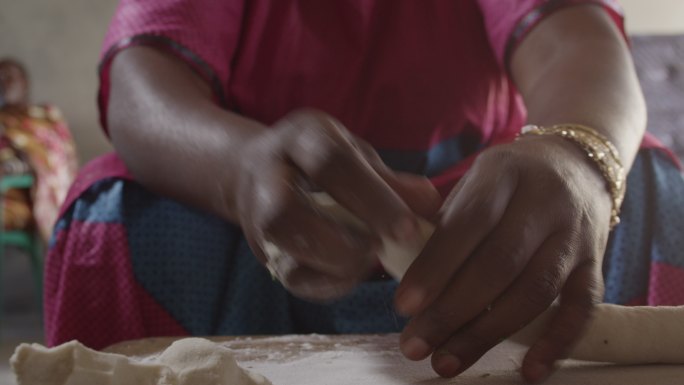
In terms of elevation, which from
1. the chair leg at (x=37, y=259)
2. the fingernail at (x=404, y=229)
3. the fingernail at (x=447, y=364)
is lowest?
the chair leg at (x=37, y=259)

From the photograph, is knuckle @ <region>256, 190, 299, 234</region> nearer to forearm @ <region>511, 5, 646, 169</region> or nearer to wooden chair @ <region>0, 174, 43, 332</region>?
forearm @ <region>511, 5, 646, 169</region>

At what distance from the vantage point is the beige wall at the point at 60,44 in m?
2.66

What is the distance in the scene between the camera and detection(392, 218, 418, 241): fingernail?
368 mm

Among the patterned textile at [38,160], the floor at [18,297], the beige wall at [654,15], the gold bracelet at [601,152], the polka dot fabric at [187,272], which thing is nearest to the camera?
the gold bracelet at [601,152]

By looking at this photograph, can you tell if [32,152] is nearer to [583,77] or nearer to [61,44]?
[61,44]

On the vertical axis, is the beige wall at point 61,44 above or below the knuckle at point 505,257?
below

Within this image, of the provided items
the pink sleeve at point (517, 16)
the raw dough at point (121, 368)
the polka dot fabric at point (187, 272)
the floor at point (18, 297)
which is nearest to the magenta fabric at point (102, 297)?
A: the polka dot fabric at point (187, 272)

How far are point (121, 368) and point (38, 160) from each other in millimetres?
2279

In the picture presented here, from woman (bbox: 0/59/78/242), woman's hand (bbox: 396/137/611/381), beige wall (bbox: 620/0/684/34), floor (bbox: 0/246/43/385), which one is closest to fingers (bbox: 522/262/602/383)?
woman's hand (bbox: 396/137/611/381)

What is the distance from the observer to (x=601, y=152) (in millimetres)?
484

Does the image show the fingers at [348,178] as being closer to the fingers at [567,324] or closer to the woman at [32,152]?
the fingers at [567,324]

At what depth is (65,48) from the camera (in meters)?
2.66

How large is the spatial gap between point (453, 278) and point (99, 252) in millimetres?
371

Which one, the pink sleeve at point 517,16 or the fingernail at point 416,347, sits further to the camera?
the pink sleeve at point 517,16
